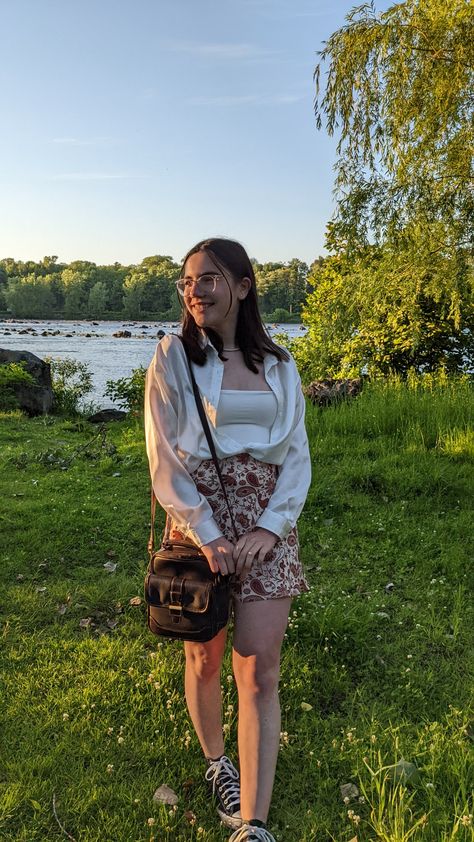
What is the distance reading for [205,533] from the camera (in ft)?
7.27

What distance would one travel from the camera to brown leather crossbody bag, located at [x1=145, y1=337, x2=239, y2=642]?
2.18 metres

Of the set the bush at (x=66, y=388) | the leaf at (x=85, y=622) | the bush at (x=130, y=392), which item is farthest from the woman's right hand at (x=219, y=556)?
the bush at (x=66, y=388)

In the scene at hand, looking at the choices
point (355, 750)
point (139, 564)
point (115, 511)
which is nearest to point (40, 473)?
point (115, 511)

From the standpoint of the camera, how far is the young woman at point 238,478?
87.7 inches

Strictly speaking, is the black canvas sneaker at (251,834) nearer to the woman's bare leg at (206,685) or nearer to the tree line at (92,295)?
the woman's bare leg at (206,685)

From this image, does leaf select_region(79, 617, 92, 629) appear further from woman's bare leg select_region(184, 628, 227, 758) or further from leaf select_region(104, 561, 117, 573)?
woman's bare leg select_region(184, 628, 227, 758)

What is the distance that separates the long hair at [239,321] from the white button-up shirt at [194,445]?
5 centimetres

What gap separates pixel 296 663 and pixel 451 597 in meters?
1.40

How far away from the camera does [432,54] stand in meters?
9.87

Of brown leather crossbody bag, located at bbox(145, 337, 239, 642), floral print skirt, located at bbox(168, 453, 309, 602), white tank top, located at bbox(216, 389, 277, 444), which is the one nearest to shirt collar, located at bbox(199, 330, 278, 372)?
white tank top, located at bbox(216, 389, 277, 444)

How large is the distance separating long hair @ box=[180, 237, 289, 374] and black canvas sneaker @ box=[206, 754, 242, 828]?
5.35 feet

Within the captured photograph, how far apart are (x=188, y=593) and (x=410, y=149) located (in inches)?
392

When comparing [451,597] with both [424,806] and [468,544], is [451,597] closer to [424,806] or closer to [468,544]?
[468,544]

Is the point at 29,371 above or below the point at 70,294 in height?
below
